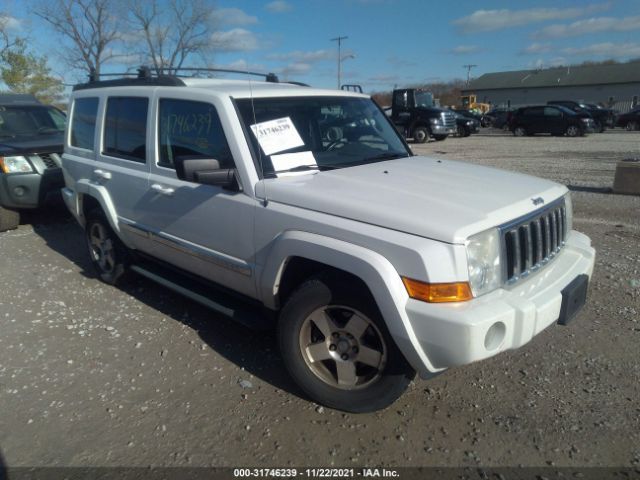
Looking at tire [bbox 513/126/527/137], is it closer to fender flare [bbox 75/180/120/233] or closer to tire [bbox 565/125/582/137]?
tire [bbox 565/125/582/137]

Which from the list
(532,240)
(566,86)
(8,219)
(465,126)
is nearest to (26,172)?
(8,219)

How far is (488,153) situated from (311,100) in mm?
15258

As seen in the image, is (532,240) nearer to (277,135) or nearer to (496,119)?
(277,135)

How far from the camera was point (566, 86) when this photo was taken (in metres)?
67.6

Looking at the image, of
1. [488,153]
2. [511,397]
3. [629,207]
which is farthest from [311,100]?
[488,153]

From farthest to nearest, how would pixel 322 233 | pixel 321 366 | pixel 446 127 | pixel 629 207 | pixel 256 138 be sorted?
1. pixel 446 127
2. pixel 629 207
3. pixel 256 138
4. pixel 321 366
5. pixel 322 233

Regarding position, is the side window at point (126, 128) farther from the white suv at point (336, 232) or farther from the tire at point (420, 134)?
the tire at point (420, 134)

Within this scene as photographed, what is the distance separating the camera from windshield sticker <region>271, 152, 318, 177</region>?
126 inches

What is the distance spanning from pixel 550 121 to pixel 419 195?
25692mm

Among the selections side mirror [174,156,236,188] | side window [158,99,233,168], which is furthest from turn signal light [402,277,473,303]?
side window [158,99,233,168]

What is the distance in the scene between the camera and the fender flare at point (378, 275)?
242 centimetres

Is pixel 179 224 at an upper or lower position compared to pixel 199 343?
upper

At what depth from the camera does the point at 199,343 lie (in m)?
3.83

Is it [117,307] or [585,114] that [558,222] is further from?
[585,114]
